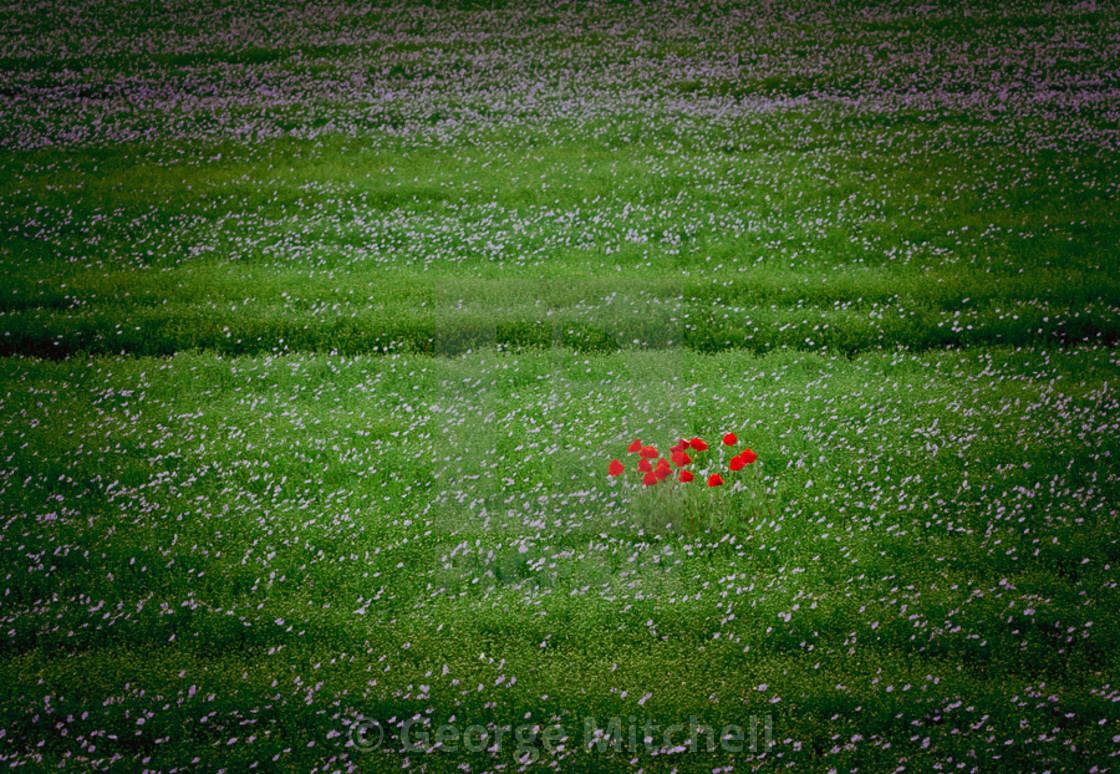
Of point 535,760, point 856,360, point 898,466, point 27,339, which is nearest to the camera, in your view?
point 535,760

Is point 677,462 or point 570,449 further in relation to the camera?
point 570,449

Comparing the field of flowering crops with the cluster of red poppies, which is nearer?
the field of flowering crops

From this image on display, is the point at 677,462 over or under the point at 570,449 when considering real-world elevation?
over

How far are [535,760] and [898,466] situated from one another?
590 centimetres

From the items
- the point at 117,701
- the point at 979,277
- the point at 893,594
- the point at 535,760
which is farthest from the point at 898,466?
the point at 117,701

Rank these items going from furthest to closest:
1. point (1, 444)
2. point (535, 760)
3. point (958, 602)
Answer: point (1, 444) → point (958, 602) → point (535, 760)

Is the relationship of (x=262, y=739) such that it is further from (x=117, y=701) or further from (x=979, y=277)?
(x=979, y=277)

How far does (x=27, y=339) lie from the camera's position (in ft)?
45.4

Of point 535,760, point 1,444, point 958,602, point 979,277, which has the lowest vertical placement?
point 535,760

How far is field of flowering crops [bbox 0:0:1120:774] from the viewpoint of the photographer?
6.48m

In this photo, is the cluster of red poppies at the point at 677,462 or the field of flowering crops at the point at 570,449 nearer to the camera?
the field of flowering crops at the point at 570,449

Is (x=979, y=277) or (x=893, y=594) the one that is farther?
(x=979, y=277)

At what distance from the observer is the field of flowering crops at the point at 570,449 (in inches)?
255

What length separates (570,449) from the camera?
400 inches
